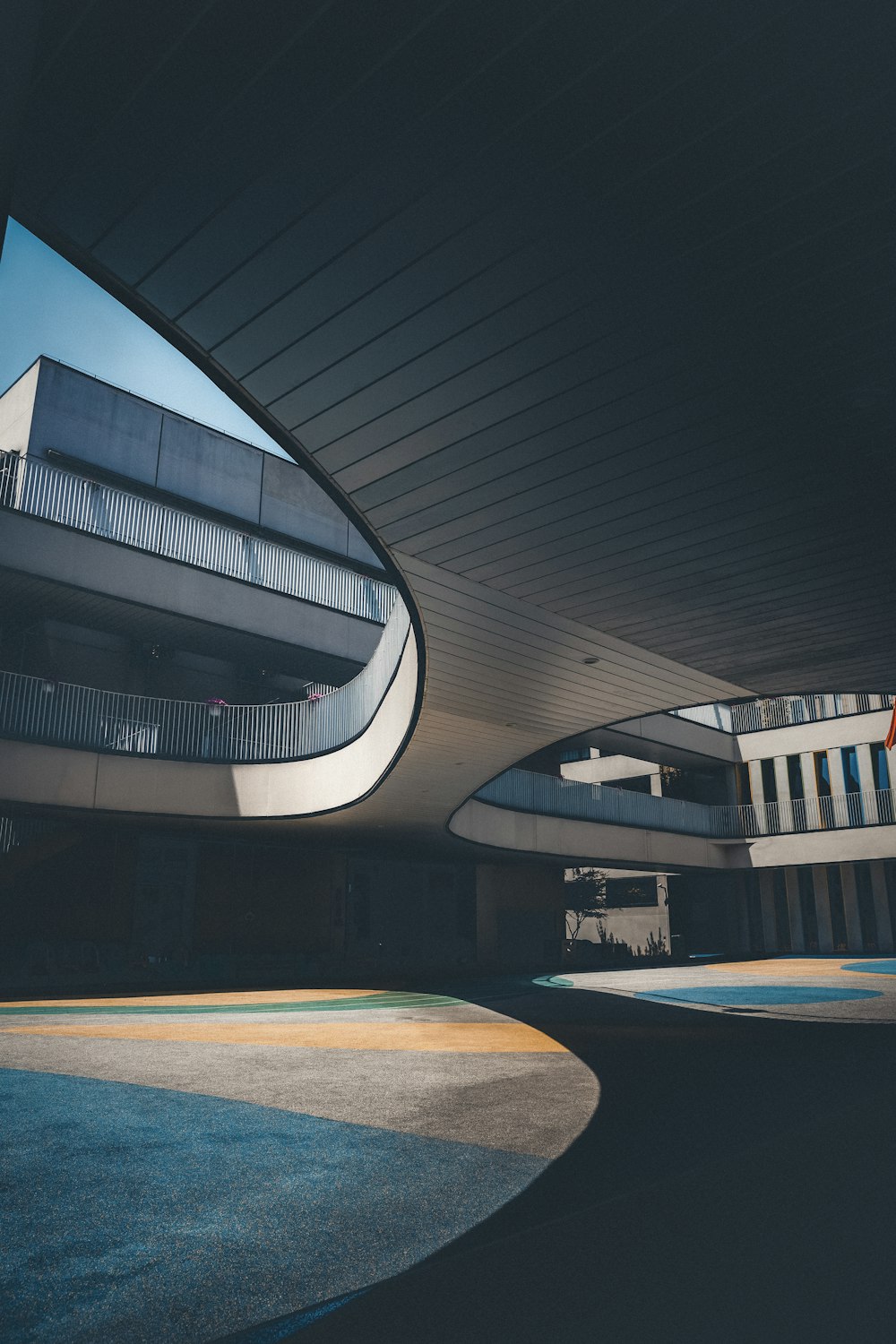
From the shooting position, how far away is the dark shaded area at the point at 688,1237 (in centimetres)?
254

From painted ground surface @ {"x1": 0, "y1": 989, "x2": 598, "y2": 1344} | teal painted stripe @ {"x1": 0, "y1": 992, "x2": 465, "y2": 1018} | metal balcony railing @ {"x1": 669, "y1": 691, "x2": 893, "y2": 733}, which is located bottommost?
teal painted stripe @ {"x1": 0, "y1": 992, "x2": 465, "y2": 1018}

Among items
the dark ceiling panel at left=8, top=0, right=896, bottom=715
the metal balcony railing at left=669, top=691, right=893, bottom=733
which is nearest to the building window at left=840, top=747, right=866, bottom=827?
the metal balcony railing at left=669, top=691, right=893, bottom=733

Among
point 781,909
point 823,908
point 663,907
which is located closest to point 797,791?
point 823,908

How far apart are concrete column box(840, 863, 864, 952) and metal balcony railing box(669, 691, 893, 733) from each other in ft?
17.7

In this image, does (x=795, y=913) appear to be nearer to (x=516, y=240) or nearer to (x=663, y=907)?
(x=663, y=907)

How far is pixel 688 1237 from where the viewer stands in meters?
3.21

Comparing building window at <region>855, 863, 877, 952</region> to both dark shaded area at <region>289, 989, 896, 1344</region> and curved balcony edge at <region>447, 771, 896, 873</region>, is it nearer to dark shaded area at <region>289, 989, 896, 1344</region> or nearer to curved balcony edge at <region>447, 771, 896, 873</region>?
curved balcony edge at <region>447, 771, 896, 873</region>

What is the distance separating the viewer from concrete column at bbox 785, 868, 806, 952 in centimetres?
3000

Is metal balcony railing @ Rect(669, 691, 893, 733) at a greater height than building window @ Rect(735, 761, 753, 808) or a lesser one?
greater

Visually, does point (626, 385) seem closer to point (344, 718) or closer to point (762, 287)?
point (762, 287)

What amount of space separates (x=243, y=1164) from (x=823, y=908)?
1172 inches

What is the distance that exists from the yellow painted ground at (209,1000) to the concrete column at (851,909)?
20382 mm

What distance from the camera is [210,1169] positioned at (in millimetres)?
4227

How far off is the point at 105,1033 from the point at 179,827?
10.0m
